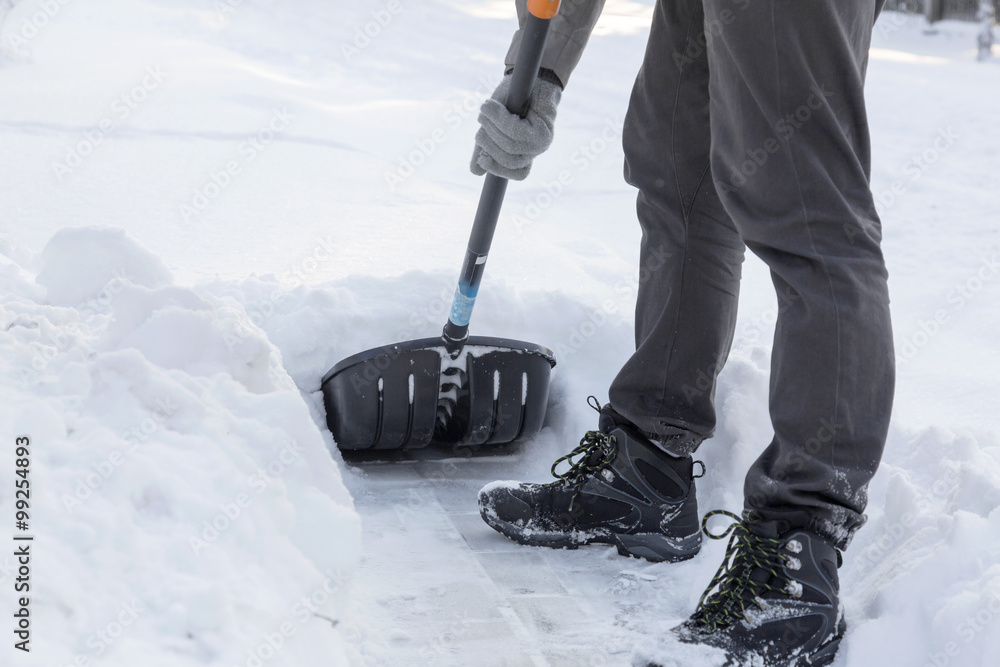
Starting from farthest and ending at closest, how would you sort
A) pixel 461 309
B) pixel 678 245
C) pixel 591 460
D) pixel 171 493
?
pixel 461 309, pixel 591 460, pixel 678 245, pixel 171 493

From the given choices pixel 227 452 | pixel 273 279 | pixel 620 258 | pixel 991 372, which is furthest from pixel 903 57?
pixel 227 452

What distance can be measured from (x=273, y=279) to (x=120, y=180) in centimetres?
155

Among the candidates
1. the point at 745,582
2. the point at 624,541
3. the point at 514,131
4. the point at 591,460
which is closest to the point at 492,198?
the point at 514,131

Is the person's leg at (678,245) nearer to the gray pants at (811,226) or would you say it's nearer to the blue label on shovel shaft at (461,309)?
the gray pants at (811,226)

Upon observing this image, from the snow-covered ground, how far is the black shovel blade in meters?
0.07

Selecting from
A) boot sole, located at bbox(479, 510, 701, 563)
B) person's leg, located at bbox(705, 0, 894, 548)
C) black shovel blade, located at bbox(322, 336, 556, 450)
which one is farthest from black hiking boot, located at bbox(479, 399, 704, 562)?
person's leg, located at bbox(705, 0, 894, 548)

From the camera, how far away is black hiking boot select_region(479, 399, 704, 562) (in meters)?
1.61

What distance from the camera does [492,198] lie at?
175 centimetres

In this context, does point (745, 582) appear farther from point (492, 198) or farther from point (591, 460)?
point (492, 198)

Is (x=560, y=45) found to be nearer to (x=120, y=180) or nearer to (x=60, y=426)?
(x=60, y=426)

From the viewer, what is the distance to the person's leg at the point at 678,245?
1521mm

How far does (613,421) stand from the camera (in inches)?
66.0

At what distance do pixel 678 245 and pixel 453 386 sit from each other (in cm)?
59

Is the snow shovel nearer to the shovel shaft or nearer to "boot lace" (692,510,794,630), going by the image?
the shovel shaft
